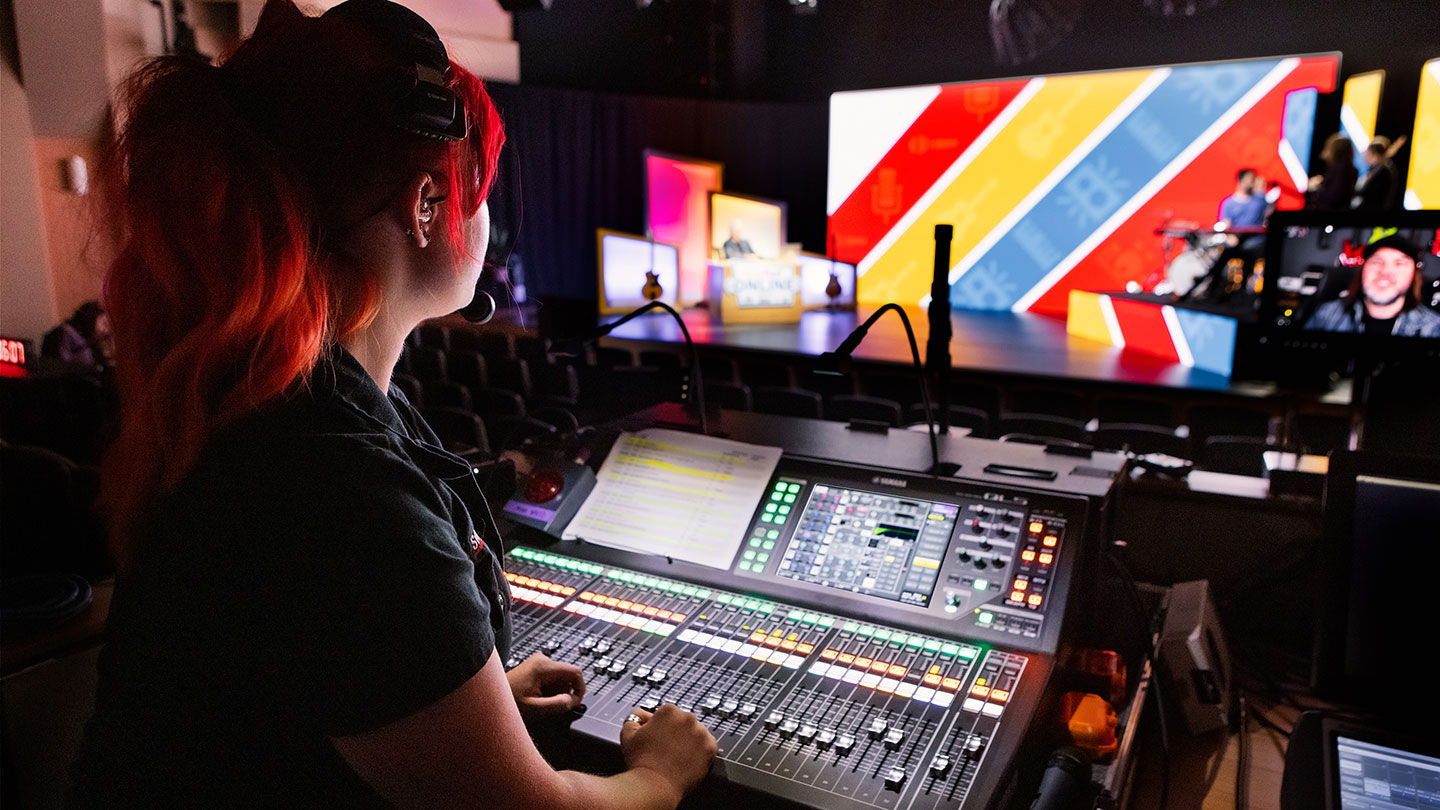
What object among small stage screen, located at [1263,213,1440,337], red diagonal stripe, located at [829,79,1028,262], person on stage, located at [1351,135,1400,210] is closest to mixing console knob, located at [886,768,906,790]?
small stage screen, located at [1263,213,1440,337]

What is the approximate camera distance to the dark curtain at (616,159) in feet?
38.8

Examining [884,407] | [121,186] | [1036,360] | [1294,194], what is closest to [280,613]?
[121,186]

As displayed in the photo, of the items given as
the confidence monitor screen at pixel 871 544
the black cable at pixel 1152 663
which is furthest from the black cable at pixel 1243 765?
the confidence monitor screen at pixel 871 544

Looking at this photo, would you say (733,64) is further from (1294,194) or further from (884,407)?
(884,407)

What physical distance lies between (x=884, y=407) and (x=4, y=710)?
407 centimetres

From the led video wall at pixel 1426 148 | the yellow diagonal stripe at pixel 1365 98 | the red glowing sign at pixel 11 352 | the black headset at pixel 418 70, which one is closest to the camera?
the black headset at pixel 418 70

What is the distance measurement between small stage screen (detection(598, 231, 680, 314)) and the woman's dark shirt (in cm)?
961

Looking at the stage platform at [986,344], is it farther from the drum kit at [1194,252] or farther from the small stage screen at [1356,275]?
the drum kit at [1194,252]

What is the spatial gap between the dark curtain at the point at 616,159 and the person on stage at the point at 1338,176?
5.87 metres

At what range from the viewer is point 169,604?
75 cm

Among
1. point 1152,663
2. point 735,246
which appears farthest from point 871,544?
point 735,246

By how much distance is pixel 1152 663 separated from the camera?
138cm

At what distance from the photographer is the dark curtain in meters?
11.8

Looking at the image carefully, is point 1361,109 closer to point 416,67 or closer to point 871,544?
point 871,544
